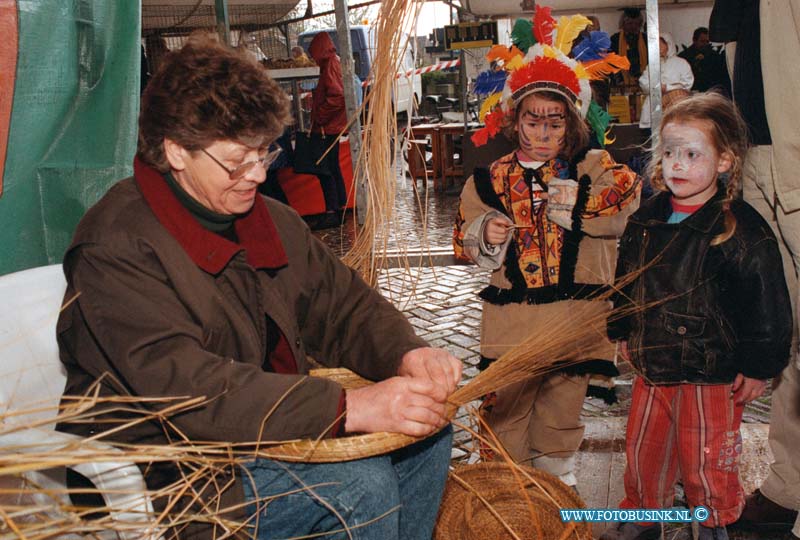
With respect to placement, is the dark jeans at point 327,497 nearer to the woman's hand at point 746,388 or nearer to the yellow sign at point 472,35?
the woman's hand at point 746,388

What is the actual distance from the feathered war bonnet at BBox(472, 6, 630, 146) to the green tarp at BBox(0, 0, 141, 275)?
4.57 ft

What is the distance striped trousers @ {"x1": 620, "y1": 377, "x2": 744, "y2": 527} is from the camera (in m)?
2.24

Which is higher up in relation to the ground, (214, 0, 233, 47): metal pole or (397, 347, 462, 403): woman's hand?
(214, 0, 233, 47): metal pole

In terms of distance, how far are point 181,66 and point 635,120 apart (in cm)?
761

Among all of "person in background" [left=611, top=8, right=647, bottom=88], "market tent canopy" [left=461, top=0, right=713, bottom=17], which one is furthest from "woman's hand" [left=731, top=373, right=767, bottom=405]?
"person in background" [left=611, top=8, right=647, bottom=88]

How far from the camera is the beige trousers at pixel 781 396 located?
2.38 meters

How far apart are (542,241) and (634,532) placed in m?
1.10

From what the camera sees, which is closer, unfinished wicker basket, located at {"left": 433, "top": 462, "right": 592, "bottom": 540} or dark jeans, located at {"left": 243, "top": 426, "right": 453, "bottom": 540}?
dark jeans, located at {"left": 243, "top": 426, "right": 453, "bottom": 540}

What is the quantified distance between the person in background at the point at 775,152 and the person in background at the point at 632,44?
18.9ft

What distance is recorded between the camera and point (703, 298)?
223cm

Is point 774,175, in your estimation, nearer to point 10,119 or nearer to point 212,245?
point 212,245

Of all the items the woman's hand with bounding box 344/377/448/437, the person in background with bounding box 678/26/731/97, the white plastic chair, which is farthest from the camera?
the person in background with bounding box 678/26/731/97

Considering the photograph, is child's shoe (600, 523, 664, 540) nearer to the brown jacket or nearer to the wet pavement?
the wet pavement

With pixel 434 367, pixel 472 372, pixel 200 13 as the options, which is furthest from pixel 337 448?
pixel 200 13
